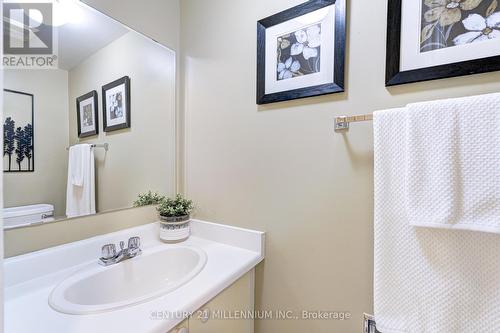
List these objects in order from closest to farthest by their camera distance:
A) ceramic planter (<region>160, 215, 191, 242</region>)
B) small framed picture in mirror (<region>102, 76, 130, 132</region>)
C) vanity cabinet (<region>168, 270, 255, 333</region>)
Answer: vanity cabinet (<region>168, 270, 255, 333</region>) → small framed picture in mirror (<region>102, 76, 130, 132</region>) → ceramic planter (<region>160, 215, 191, 242</region>)

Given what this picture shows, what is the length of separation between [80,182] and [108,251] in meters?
0.32

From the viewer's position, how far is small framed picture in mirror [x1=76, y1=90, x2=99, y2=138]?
0.99 metres

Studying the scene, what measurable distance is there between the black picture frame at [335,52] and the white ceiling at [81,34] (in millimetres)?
687

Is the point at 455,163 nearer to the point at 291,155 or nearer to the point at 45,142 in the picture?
the point at 291,155

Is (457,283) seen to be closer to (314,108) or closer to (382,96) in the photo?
(382,96)

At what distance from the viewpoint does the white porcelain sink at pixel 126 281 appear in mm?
710

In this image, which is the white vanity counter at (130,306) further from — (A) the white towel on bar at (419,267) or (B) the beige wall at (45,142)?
(A) the white towel on bar at (419,267)

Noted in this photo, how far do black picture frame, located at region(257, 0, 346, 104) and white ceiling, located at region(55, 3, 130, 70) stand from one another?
0.69 metres

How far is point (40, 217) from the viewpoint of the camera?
89cm

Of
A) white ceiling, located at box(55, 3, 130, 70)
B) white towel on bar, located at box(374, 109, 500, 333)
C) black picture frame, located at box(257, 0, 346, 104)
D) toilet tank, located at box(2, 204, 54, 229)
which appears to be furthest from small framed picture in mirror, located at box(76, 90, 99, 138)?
white towel on bar, located at box(374, 109, 500, 333)

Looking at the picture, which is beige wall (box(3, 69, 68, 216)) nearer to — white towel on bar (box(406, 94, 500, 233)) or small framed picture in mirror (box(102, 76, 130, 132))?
small framed picture in mirror (box(102, 76, 130, 132))

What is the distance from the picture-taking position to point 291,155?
1013 mm

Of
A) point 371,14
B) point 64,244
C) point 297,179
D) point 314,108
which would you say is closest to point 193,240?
point 64,244

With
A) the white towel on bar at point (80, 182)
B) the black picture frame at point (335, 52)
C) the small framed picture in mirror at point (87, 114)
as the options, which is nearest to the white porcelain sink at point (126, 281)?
the white towel on bar at point (80, 182)
